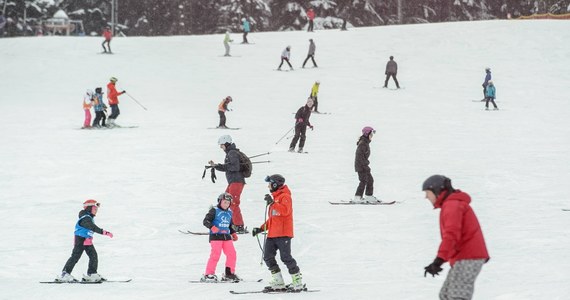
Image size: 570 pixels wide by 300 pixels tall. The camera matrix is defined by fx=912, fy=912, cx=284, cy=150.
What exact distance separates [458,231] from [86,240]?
16.4 ft

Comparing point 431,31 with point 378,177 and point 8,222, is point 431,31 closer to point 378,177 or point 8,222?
point 378,177

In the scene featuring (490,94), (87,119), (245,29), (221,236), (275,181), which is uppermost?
(245,29)

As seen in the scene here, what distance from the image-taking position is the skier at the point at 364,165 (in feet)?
48.2

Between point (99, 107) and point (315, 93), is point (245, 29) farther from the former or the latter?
point (99, 107)

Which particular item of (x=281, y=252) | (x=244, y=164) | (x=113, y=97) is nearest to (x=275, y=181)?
(x=281, y=252)

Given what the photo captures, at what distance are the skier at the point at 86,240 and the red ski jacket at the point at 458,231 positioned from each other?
15.0 feet

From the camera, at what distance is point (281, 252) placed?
30.5 feet

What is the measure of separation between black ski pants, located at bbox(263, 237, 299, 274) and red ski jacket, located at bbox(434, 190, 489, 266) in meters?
3.08

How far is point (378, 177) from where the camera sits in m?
18.4

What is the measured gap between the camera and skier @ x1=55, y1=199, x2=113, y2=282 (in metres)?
9.83

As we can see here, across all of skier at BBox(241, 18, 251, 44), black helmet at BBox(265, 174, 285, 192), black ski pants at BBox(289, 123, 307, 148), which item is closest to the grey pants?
black helmet at BBox(265, 174, 285, 192)

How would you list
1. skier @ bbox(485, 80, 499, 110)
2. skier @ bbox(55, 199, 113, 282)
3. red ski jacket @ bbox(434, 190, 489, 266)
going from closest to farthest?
red ski jacket @ bbox(434, 190, 489, 266)
skier @ bbox(55, 199, 113, 282)
skier @ bbox(485, 80, 499, 110)

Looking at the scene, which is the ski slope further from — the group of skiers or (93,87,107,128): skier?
(93,87,107,128): skier

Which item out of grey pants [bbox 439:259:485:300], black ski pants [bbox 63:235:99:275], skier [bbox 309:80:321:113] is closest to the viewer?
grey pants [bbox 439:259:485:300]
